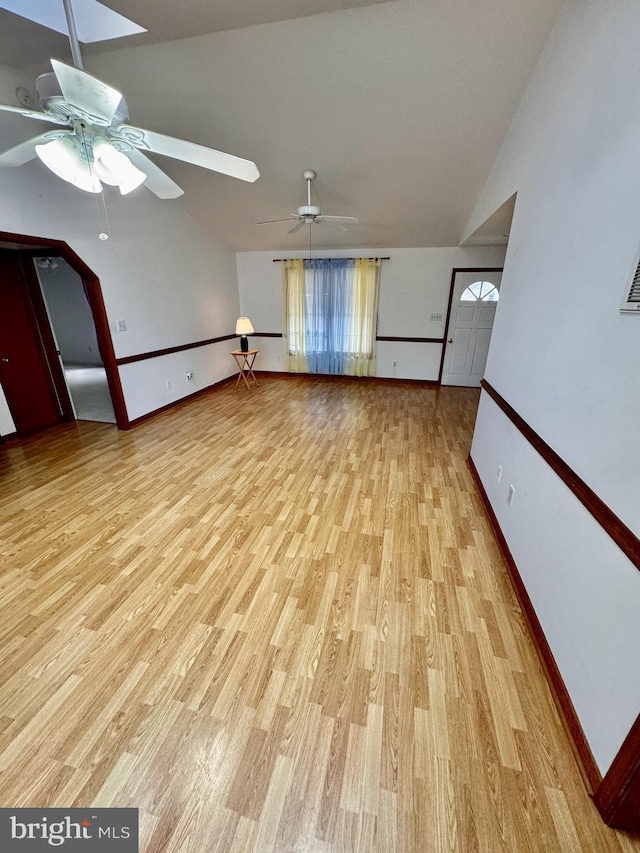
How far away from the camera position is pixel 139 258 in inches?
154

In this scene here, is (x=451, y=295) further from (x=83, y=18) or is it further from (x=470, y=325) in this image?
(x=83, y=18)

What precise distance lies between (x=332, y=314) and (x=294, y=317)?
0.74m

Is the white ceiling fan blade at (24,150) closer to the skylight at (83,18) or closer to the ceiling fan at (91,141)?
the ceiling fan at (91,141)

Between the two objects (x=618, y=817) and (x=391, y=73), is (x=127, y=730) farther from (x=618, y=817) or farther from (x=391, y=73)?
(x=391, y=73)

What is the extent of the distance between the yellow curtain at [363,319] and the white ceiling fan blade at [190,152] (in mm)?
4077

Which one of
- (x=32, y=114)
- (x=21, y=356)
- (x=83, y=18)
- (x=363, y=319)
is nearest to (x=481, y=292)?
(x=363, y=319)

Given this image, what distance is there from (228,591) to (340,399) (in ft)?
12.4

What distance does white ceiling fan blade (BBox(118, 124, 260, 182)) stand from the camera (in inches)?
66.0

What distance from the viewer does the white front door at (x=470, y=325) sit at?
5391 mm

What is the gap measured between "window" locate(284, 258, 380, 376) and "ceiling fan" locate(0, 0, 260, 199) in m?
3.99

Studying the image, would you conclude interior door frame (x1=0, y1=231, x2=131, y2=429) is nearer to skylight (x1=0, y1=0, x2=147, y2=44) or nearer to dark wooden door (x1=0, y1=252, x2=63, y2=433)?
dark wooden door (x1=0, y1=252, x2=63, y2=433)

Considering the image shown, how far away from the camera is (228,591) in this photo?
182cm

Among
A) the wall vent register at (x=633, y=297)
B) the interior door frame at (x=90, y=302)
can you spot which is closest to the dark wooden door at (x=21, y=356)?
the interior door frame at (x=90, y=302)

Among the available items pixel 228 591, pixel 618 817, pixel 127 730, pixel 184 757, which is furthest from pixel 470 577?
pixel 127 730
